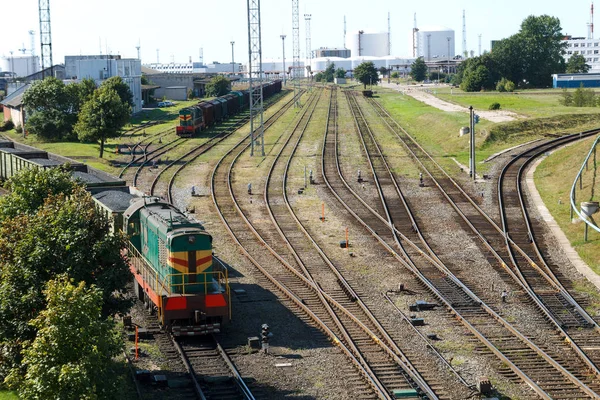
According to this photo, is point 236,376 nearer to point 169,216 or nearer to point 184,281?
point 184,281

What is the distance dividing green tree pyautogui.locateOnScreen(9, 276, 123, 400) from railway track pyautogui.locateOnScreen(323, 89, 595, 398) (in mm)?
8965

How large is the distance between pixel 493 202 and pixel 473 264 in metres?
11.5

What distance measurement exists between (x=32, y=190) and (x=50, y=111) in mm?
51702

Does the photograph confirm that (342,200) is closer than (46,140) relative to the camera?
Yes

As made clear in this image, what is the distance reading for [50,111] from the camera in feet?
236

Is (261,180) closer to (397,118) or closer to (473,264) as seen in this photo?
(473,264)

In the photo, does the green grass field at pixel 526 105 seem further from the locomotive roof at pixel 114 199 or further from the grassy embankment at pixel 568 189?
the locomotive roof at pixel 114 199

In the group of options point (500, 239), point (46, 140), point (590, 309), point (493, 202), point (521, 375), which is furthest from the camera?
point (46, 140)

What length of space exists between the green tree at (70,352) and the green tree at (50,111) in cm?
5846

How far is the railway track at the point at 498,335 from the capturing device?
18.2 meters

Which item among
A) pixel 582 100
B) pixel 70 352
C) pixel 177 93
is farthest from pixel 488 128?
pixel 177 93

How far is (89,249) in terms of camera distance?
18.6 meters

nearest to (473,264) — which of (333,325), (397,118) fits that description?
(333,325)

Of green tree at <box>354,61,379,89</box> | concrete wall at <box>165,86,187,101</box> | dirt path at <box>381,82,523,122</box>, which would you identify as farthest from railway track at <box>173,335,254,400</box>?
green tree at <box>354,61,379,89</box>
